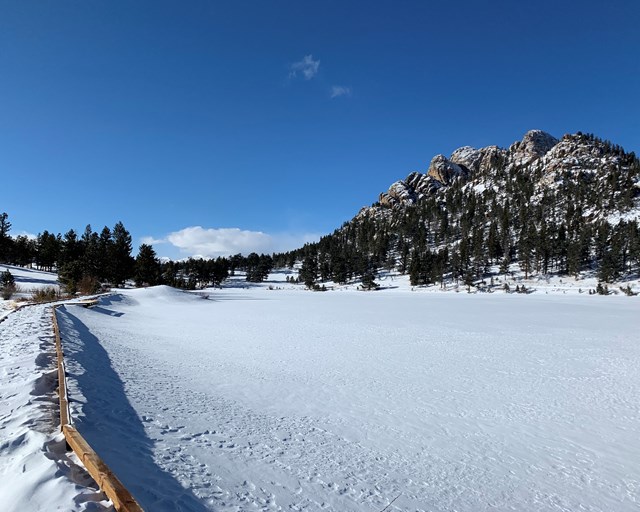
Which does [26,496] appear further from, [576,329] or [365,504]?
[576,329]

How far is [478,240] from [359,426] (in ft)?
361

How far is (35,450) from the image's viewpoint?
3990mm

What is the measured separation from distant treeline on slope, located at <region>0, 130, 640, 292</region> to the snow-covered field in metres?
37.7

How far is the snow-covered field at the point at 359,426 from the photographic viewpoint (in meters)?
4.34

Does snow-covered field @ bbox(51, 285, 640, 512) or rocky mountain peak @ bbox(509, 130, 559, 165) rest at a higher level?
rocky mountain peak @ bbox(509, 130, 559, 165)

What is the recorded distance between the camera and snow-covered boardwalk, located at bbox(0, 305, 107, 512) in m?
3.23

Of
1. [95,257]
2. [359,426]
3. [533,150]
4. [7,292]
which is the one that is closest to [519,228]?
[533,150]

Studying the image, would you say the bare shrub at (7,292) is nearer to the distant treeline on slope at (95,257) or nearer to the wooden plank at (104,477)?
the distant treeline on slope at (95,257)

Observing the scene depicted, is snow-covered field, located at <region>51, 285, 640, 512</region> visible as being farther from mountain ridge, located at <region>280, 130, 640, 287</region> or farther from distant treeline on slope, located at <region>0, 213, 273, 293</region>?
mountain ridge, located at <region>280, 130, 640, 287</region>

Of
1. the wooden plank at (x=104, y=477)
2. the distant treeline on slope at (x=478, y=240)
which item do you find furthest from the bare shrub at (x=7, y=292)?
the wooden plank at (x=104, y=477)

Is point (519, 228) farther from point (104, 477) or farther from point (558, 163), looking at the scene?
point (104, 477)

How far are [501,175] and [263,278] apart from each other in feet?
429

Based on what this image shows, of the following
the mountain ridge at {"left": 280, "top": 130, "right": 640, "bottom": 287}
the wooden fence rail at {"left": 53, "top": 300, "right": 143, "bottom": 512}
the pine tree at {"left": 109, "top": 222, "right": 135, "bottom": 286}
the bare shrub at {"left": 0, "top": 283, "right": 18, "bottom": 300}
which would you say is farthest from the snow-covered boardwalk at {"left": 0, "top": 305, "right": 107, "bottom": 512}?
the mountain ridge at {"left": 280, "top": 130, "right": 640, "bottom": 287}

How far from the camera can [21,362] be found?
25.1 ft
